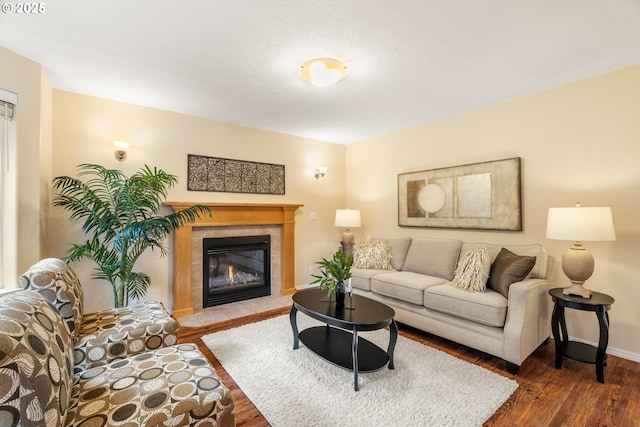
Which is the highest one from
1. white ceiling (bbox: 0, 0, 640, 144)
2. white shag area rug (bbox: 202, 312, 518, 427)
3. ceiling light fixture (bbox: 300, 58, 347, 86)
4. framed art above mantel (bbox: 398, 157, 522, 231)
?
white ceiling (bbox: 0, 0, 640, 144)

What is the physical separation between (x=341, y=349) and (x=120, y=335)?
153cm

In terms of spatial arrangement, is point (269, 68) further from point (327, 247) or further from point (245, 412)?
point (327, 247)

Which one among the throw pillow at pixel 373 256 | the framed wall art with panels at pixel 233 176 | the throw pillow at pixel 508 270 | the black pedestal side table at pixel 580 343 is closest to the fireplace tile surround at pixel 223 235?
the framed wall art with panels at pixel 233 176

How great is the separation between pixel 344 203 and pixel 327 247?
866mm

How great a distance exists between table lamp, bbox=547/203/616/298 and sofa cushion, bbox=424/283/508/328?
0.55 meters

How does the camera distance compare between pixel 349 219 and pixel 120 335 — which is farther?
pixel 349 219

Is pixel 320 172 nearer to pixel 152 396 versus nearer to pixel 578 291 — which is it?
pixel 578 291

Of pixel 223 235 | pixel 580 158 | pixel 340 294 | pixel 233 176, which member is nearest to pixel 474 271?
pixel 340 294

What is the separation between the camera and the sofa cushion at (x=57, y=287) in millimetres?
1617

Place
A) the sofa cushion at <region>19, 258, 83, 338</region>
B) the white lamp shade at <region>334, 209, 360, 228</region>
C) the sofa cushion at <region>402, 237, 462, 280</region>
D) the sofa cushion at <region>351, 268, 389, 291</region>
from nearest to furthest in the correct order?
the sofa cushion at <region>19, 258, 83, 338</region> < the sofa cushion at <region>402, 237, 462, 280</region> < the sofa cushion at <region>351, 268, 389, 291</region> < the white lamp shade at <region>334, 209, 360, 228</region>

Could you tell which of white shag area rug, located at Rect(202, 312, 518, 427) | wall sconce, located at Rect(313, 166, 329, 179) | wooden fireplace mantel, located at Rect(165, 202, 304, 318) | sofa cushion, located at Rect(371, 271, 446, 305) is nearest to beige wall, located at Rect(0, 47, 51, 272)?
wooden fireplace mantel, located at Rect(165, 202, 304, 318)

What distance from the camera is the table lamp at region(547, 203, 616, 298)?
2.14 metres

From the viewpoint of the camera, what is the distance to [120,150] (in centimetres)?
315

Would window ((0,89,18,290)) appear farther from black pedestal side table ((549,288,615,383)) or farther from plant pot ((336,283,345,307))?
black pedestal side table ((549,288,615,383))
